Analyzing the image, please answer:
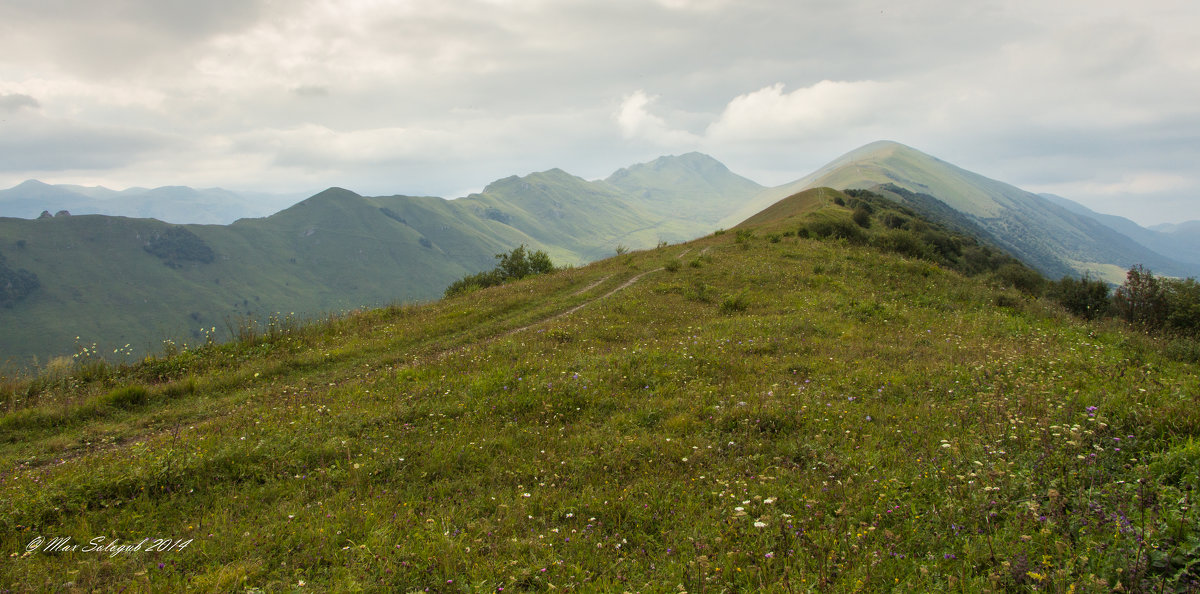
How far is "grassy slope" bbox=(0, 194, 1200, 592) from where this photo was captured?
5184 millimetres

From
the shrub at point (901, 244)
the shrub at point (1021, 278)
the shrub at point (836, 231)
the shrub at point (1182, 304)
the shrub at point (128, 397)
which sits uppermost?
the shrub at point (836, 231)

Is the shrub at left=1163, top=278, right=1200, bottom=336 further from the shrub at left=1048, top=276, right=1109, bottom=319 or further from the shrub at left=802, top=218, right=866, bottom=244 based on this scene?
the shrub at left=802, top=218, right=866, bottom=244

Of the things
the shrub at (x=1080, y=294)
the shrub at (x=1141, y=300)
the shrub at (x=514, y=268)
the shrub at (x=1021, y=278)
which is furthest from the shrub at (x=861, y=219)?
the shrub at (x=514, y=268)

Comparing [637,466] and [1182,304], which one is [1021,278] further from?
[637,466]

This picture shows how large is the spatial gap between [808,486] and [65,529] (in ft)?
29.9

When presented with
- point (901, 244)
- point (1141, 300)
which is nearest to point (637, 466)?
point (901, 244)

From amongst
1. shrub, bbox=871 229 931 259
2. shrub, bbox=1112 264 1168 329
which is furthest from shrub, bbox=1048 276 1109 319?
shrub, bbox=871 229 931 259

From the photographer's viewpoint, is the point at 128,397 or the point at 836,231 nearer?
the point at 128,397

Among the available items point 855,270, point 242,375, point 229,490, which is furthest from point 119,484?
point 855,270

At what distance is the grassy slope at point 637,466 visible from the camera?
5.18 metres

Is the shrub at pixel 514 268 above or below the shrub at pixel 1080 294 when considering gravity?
above

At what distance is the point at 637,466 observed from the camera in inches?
306

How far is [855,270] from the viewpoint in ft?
76.2

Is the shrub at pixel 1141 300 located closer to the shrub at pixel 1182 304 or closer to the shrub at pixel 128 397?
the shrub at pixel 1182 304
